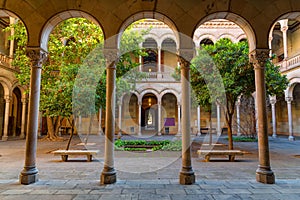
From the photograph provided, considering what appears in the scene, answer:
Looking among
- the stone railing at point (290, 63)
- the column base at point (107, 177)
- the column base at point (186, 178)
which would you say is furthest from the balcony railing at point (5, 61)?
the stone railing at point (290, 63)

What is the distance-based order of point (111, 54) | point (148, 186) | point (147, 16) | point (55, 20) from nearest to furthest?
point (148, 186) < point (111, 54) < point (55, 20) < point (147, 16)

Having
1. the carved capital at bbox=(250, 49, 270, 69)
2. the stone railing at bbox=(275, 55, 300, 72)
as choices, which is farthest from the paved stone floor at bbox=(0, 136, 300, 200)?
the stone railing at bbox=(275, 55, 300, 72)

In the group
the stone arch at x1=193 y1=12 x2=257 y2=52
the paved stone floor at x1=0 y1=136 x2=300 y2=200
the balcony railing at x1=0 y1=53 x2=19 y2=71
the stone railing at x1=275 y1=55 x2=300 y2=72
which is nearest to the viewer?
the paved stone floor at x1=0 y1=136 x2=300 y2=200

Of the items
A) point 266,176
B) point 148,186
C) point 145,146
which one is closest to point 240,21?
point 266,176

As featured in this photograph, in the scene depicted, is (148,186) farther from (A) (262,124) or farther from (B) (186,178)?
(A) (262,124)

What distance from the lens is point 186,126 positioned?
16.4 feet

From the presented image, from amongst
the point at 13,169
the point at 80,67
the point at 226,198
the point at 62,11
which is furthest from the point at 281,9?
the point at 13,169

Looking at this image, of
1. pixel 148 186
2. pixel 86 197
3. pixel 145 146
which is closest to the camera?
pixel 86 197

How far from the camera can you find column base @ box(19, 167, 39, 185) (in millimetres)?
4688

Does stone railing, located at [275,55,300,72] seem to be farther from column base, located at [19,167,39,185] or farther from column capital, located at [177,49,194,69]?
column base, located at [19,167,39,185]

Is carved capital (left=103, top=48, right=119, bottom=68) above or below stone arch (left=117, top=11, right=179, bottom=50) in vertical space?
below

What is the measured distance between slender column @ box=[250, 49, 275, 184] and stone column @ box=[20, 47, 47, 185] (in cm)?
528

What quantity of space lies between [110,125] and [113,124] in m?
0.08

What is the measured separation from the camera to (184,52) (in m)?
5.08
